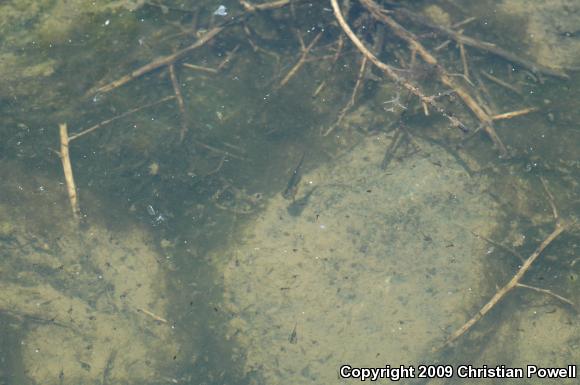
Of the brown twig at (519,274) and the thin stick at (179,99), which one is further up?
the thin stick at (179,99)

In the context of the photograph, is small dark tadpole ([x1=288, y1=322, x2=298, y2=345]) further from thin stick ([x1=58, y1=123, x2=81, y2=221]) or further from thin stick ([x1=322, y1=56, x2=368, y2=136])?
thin stick ([x1=58, y1=123, x2=81, y2=221])

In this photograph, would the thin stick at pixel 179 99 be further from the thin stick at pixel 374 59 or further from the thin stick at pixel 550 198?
the thin stick at pixel 550 198

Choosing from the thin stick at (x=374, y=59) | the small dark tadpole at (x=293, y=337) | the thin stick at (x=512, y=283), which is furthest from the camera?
the small dark tadpole at (x=293, y=337)

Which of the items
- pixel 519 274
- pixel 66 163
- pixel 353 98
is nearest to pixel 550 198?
pixel 519 274

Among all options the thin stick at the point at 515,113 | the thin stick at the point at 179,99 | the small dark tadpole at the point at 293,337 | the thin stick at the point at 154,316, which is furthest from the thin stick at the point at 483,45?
the thin stick at the point at 154,316

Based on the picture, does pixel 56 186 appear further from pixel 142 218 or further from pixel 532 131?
pixel 532 131

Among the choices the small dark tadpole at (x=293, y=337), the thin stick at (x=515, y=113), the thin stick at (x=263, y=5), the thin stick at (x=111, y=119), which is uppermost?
the thin stick at (x=263, y=5)

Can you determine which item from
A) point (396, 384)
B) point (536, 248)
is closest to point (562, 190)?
point (536, 248)

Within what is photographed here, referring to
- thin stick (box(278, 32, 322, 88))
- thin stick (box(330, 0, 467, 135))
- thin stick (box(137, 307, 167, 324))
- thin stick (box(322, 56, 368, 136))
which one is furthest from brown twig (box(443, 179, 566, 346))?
thin stick (box(137, 307, 167, 324))
